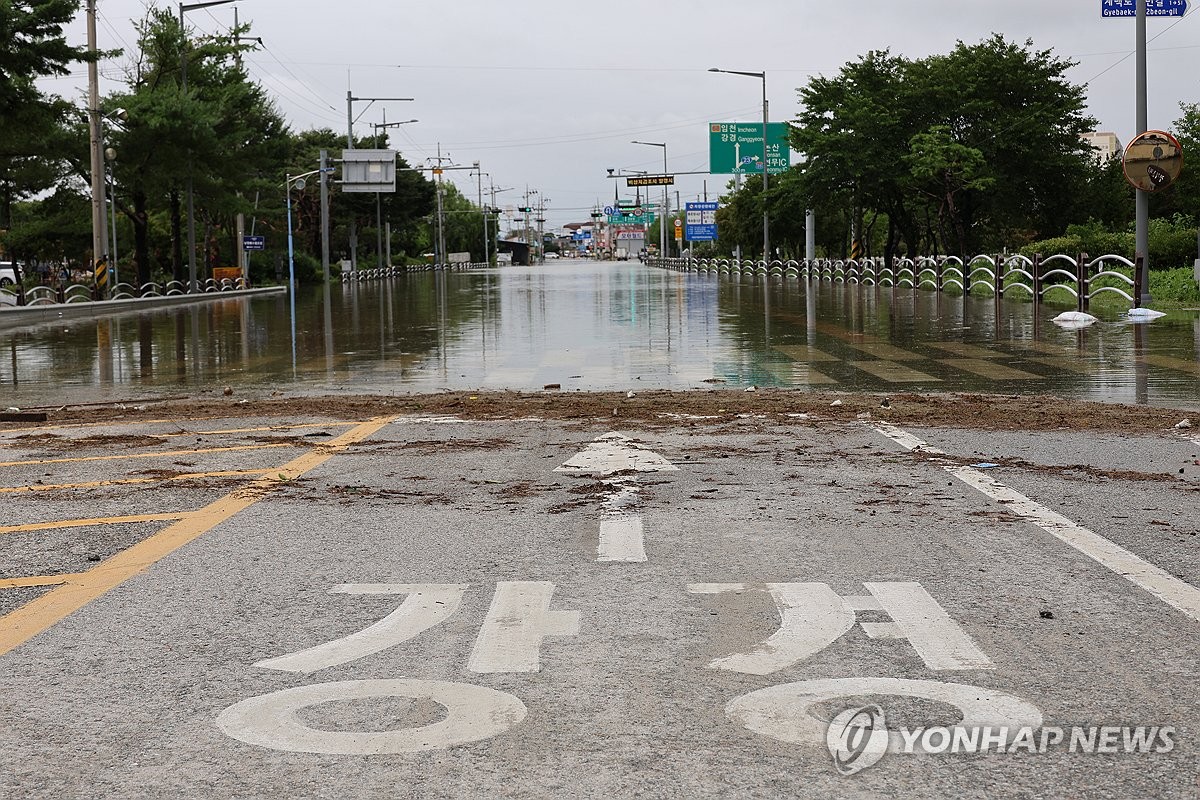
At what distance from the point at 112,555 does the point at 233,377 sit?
1243cm

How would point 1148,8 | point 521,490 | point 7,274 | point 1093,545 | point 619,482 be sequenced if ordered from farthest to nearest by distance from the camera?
point 7,274 → point 1148,8 → point 619,482 → point 521,490 → point 1093,545

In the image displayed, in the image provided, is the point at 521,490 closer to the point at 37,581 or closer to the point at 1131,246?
the point at 37,581

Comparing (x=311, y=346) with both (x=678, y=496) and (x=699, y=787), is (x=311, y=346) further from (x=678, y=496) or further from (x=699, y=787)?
(x=699, y=787)

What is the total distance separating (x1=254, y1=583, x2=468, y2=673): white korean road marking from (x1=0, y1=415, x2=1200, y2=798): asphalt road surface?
0.06 feet

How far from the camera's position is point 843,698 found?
4.82 metres

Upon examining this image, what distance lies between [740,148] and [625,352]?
5619 centimetres

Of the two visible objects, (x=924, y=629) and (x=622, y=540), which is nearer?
(x=924, y=629)

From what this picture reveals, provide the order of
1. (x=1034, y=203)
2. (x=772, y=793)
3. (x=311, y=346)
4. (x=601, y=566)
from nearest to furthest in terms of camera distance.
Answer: (x=772, y=793)
(x=601, y=566)
(x=311, y=346)
(x=1034, y=203)

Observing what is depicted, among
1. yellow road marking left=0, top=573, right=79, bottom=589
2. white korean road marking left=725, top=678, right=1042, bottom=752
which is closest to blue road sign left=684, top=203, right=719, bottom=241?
yellow road marking left=0, top=573, right=79, bottom=589

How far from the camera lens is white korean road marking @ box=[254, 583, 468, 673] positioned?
211 inches

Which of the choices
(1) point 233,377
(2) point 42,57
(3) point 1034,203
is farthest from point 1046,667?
(3) point 1034,203

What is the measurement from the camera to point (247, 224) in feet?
315

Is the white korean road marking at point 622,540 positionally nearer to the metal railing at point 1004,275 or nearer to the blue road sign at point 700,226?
the metal railing at point 1004,275

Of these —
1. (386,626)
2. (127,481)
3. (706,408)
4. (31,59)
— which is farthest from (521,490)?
(31,59)
